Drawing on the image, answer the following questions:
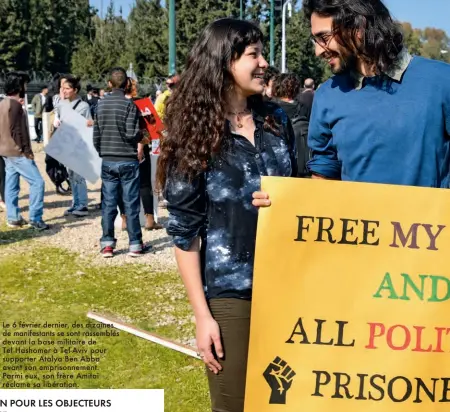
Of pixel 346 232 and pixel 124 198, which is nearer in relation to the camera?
pixel 346 232

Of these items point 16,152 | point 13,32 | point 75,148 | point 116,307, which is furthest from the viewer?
point 13,32

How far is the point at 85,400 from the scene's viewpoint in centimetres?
365

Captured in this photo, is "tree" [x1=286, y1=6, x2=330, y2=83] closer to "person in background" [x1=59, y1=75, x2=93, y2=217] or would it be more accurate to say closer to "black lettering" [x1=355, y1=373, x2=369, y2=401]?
"person in background" [x1=59, y1=75, x2=93, y2=217]

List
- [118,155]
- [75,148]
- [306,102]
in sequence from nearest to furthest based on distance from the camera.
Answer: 1. [118,155]
2. [306,102]
3. [75,148]

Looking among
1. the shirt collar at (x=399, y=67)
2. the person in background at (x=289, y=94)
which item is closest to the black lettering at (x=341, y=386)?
the shirt collar at (x=399, y=67)

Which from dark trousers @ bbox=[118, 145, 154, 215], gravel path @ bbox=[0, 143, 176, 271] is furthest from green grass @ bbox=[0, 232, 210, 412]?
dark trousers @ bbox=[118, 145, 154, 215]

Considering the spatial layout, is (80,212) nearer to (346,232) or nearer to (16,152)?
(16,152)

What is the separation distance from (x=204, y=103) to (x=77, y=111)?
735 centimetres

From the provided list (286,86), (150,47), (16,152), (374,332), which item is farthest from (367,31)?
(150,47)

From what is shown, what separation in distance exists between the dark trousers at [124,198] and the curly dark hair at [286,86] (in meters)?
1.68

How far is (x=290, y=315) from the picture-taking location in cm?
206

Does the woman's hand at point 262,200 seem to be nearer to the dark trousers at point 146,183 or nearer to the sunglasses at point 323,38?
the sunglasses at point 323,38

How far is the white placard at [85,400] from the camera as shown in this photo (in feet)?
11.8

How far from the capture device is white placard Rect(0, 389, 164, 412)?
3592 mm
